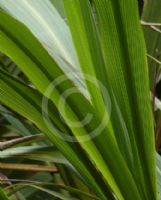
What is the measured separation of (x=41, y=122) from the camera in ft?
1.36

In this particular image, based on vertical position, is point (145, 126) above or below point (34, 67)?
below

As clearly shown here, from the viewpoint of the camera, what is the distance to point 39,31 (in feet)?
1.74

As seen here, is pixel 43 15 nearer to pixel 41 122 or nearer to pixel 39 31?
pixel 39 31

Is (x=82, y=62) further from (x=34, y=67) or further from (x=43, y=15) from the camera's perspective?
(x=43, y=15)

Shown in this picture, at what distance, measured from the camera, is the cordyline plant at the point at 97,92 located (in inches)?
14.2

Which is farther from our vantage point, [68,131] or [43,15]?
[43,15]

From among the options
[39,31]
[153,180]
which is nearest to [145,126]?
[153,180]

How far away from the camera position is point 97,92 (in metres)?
0.39

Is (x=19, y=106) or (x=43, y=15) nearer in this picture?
(x=19, y=106)

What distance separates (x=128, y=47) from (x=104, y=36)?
24 mm

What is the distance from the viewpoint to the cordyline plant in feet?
1.19

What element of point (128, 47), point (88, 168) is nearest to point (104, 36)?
point (128, 47)

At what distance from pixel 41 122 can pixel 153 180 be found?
0.12m

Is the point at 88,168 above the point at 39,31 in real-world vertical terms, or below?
below
